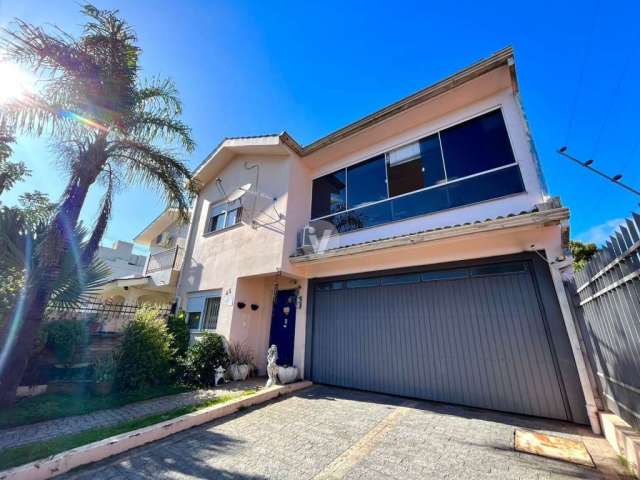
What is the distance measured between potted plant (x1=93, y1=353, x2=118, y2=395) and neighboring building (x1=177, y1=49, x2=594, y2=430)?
3.14m

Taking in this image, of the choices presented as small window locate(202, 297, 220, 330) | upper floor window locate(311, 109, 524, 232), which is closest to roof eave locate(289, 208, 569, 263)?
upper floor window locate(311, 109, 524, 232)

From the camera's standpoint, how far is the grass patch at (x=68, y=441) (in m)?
3.48

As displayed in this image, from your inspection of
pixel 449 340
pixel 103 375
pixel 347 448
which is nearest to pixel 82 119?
pixel 103 375

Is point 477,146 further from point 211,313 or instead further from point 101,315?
point 101,315

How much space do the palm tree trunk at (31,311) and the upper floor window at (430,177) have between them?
22.4ft

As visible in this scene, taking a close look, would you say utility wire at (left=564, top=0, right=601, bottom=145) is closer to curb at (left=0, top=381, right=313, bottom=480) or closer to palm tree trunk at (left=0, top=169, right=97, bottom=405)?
curb at (left=0, top=381, right=313, bottom=480)

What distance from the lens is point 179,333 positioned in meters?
9.39

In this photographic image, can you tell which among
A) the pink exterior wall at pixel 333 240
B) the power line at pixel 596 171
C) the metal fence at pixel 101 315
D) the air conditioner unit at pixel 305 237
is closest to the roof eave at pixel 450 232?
the pink exterior wall at pixel 333 240

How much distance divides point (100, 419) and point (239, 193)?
795 centimetres

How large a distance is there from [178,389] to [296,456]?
486 centimetres

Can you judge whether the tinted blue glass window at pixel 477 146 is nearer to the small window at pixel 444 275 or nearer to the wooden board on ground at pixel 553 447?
the small window at pixel 444 275

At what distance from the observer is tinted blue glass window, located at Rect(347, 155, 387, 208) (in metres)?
8.59

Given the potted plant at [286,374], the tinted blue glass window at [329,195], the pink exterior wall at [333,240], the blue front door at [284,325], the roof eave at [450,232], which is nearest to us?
the roof eave at [450,232]

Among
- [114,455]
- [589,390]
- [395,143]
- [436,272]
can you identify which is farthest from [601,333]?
[114,455]
